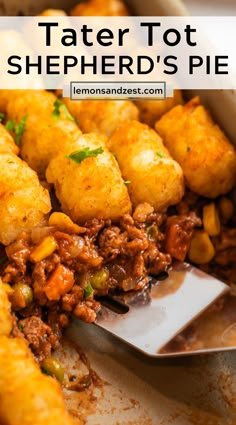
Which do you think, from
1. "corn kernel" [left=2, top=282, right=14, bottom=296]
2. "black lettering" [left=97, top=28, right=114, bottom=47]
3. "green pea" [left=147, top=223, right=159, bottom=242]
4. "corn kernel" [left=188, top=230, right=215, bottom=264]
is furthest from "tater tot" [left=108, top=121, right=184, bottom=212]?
"black lettering" [left=97, top=28, right=114, bottom=47]

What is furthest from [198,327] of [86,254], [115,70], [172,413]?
[115,70]

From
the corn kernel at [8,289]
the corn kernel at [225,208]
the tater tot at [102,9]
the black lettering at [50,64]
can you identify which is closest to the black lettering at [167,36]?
the tater tot at [102,9]

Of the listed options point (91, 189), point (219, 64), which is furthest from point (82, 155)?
point (219, 64)

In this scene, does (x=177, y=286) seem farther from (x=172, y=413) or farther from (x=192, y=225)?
(x=172, y=413)

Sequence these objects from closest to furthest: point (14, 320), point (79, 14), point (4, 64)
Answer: point (14, 320) → point (4, 64) → point (79, 14)

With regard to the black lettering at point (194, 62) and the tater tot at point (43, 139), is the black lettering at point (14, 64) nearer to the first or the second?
the tater tot at point (43, 139)

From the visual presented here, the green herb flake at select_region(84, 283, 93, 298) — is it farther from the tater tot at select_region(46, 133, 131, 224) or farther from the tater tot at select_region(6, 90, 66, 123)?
the tater tot at select_region(6, 90, 66, 123)
